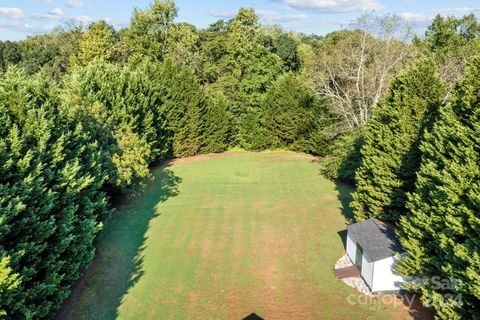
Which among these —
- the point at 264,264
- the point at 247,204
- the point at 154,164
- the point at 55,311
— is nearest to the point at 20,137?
the point at 55,311

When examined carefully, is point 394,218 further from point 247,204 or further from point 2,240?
point 2,240

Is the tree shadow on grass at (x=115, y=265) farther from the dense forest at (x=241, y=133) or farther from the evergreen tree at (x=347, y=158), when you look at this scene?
the evergreen tree at (x=347, y=158)

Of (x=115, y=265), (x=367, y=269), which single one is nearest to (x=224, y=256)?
(x=115, y=265)

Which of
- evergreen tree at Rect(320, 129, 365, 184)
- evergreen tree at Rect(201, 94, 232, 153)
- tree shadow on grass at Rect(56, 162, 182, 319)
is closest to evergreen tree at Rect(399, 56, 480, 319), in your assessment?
tree shadow on grass at Rect(56, 162, 182, 319)

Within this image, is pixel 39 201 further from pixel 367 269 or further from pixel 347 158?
pixel 347 158

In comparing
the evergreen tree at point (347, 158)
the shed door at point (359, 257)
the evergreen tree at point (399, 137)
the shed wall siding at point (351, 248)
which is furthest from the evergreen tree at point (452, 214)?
the evergreen tree at point (347, 158)

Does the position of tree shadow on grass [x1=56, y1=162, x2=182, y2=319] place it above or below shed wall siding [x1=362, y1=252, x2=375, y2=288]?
below

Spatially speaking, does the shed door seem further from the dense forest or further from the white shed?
the dense forest
